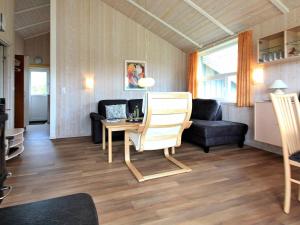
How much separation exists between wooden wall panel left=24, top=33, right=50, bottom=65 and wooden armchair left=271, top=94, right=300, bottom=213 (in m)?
7.61

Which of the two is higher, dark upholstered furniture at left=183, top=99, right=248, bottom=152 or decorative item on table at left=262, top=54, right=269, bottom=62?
decorative item on table at left=262, top=54, right=269, bottom=62

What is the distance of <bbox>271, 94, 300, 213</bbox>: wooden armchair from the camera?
1628 mm

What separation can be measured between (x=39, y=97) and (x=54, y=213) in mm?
7968

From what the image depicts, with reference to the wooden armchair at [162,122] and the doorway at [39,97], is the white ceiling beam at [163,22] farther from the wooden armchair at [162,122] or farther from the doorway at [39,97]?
the doorway at [39,97]

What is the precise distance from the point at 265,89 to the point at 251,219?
8.97 feet

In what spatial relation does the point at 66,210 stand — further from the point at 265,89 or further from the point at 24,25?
the point at 24,25

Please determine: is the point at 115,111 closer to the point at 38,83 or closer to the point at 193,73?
the point at 193,73

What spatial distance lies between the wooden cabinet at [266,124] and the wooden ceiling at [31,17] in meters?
5.58

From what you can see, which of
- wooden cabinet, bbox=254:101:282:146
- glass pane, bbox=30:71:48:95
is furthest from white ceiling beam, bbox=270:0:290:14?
glass pane, bbox=30:71:48:95

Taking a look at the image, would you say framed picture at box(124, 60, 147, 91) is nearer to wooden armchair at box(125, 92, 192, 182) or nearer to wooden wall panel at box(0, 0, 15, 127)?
wooden wall panel at box(0, 0, 15, 127)

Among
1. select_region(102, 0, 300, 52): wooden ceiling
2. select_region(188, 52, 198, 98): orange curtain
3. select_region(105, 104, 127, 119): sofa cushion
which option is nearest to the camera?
select_region(102, 0, 300, 52): wooden ceiling

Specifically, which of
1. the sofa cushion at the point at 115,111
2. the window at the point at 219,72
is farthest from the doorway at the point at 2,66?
the window at the point at 219,72

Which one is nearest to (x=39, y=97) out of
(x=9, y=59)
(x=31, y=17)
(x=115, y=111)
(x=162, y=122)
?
(x=31, y=17)

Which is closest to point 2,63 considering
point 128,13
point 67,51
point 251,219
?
point 67,51
